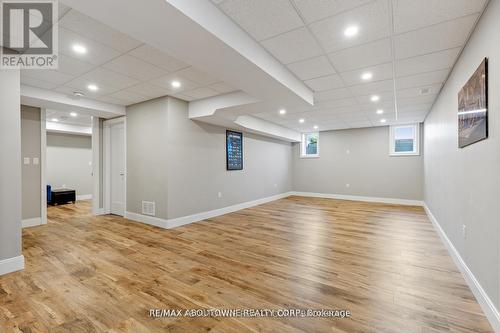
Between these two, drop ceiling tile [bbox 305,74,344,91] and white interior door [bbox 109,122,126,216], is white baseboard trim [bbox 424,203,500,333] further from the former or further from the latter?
white interior door [bbox 109,122,126,216]

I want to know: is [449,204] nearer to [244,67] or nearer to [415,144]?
[244,67]

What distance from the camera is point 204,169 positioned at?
17.2ft

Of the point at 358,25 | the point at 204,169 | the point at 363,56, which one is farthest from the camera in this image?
the point at 204,169

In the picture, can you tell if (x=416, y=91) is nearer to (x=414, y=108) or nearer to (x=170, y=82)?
(x=414, y=108)

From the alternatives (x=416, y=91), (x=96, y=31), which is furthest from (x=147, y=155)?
(x=416, y=91)

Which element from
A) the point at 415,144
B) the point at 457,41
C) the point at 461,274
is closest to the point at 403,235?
the point at 461,274

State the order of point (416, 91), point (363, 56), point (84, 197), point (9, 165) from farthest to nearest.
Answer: point (84, 197)
point (416, 91)
point (363, 56)
point (9, 165)

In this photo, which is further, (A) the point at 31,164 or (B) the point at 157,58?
(A) the point at 31,164

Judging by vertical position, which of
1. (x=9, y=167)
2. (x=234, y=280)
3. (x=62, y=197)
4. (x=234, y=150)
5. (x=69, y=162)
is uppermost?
(x=234, y=150)

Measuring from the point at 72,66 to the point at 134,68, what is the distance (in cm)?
80

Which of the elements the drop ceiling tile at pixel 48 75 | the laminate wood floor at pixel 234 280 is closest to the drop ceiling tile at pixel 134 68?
the drop ceiling tile at pixel 48 75

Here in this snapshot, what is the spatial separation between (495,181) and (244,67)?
2.43 m

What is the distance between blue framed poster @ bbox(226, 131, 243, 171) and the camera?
5.93 meters

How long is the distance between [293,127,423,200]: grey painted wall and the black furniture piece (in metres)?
7.99
